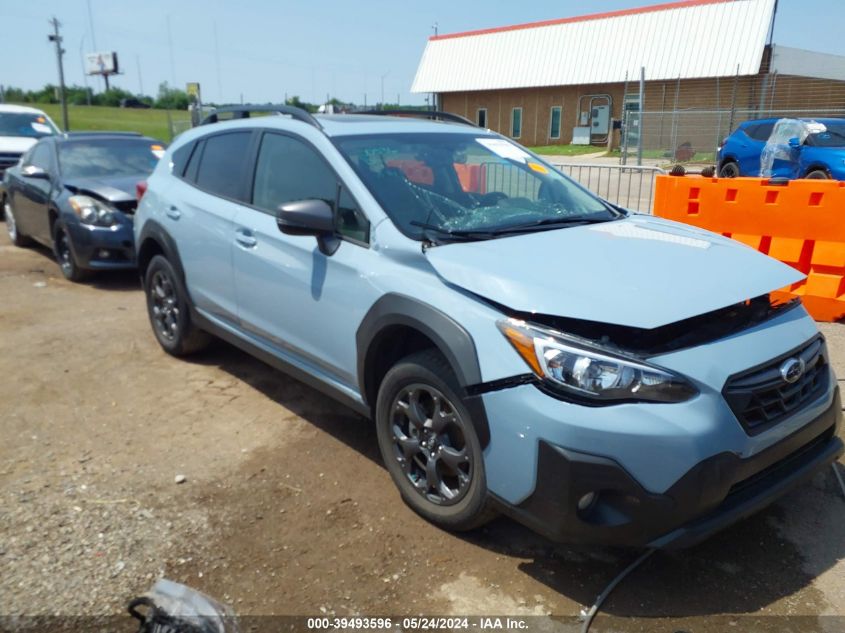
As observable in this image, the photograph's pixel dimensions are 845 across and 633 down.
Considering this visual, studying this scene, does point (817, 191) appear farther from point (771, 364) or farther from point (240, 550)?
point (240, 550)

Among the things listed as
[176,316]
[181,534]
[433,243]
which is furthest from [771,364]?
[176,316]

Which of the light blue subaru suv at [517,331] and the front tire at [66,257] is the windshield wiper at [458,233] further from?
the front tire at [66,257]

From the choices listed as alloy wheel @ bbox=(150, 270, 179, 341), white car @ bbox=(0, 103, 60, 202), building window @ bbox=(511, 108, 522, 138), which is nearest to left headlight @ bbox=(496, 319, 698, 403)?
alloy wheel @ bbox=(150, 270, 179, 341)

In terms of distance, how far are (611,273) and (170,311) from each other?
355 cm

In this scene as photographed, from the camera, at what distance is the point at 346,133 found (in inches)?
148

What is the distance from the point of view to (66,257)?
25.3 feet

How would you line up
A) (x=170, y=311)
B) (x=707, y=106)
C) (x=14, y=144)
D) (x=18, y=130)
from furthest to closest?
1. (x=707, y=106)
2. (x=18, y=130)
3. (x=14, y=144)
4. (x=170, y=311)

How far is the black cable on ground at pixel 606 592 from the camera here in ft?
8.36

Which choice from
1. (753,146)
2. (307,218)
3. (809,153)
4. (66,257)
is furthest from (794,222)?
(753,146)

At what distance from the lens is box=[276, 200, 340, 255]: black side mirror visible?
10.8 feet

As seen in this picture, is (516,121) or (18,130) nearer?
(18,130)

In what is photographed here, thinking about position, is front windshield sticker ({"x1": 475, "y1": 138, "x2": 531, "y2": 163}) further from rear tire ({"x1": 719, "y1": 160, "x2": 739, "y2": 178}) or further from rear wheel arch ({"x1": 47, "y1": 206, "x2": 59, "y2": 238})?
rear tire ({"x1": 719, "y1": 160, "x2": 739, "y2": 178})

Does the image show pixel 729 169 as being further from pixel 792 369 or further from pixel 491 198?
pixel 792 369

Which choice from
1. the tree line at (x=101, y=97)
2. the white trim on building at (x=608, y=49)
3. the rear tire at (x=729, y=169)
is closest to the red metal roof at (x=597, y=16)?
the white trim on building at (x=608, y=49)
